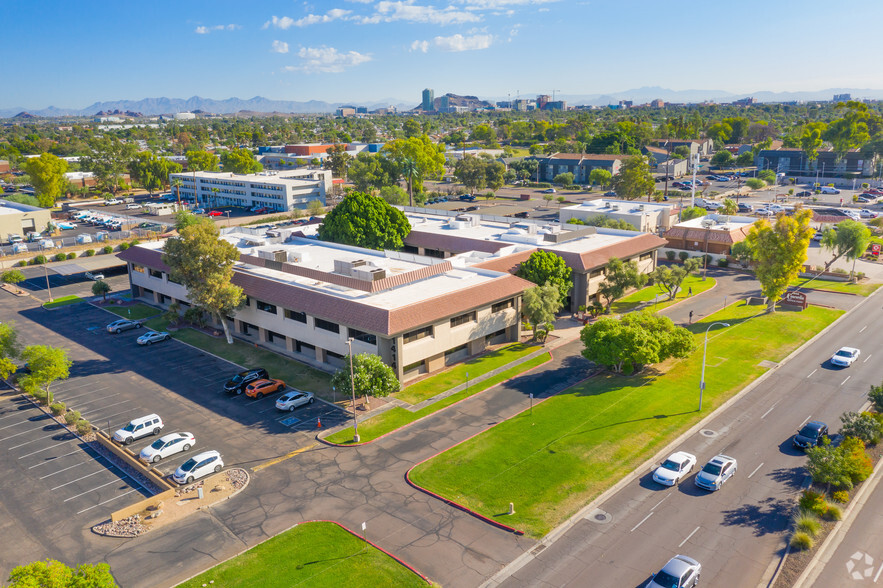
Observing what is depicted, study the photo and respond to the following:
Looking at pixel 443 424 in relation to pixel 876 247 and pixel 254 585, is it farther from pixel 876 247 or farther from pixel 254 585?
pixel 876 247

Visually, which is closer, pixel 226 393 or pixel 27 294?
pixel 226 393

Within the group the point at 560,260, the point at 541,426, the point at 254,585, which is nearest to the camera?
the point at 254,585

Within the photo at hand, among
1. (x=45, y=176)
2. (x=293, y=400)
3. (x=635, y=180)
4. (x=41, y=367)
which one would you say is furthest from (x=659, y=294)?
(x=45, y=176)

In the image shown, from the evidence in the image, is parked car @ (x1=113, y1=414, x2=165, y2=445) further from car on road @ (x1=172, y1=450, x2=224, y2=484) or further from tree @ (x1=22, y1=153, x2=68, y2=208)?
tree @ (x1=22, y1=153, x2=68, y2=208)

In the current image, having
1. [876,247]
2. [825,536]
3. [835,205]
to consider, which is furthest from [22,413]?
[835,205]

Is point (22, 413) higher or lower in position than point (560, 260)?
lower

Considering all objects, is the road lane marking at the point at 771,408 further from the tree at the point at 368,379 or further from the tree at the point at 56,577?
the tree at the point at 56,577
